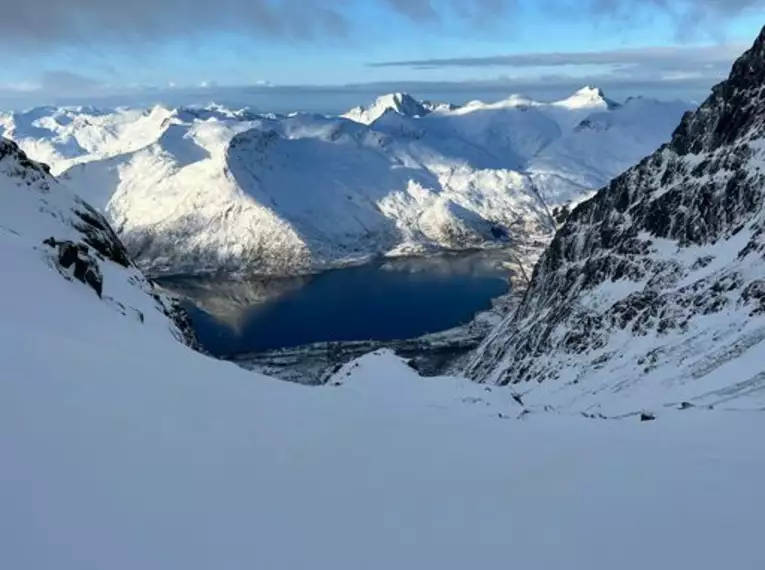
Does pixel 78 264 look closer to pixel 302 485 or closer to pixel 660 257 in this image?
pixel 302 485

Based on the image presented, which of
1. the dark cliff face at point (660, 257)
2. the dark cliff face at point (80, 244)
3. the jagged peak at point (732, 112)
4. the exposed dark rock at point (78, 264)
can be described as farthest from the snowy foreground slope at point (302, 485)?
the jagged peak at point (732, 112)

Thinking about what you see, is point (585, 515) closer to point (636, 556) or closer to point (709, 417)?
point (636, 556)

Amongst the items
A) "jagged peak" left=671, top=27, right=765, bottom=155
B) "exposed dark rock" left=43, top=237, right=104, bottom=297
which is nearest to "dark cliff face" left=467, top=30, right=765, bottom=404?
"jagged peak" left=671, top=27, right=765, bottom=155

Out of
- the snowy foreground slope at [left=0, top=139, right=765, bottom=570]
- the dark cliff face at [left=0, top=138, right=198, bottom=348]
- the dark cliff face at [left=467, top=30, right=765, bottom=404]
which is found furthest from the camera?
the dark cliff face at [left=467, top=30, right=765, bottom=404]

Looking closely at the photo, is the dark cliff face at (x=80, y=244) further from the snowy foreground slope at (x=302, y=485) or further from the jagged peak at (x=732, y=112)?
the jagged peak at (x=732, y=112)

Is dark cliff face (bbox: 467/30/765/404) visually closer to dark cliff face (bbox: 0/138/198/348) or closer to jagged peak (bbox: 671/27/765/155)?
jagged peak (bbox: 671/27/765/155)

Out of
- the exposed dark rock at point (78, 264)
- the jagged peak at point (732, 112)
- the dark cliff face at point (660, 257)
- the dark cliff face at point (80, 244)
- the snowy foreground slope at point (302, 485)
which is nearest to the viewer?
the snowy foreground slope at point (302, 485)
